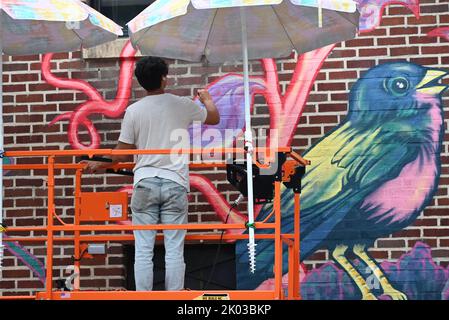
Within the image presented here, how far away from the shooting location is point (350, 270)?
8.44 meters

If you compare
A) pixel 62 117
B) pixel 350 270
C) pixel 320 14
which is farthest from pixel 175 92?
pixel 320 14

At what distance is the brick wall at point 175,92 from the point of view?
8.43 metres

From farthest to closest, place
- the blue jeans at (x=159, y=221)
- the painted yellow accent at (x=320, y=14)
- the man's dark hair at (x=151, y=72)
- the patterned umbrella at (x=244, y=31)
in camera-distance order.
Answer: the patterned umbrella at (x=244, y=31), the man's dark hair at (x=151, y=72), the blue jeans at (x=159, y=221), the painted yellow accent at (x=320, y=14)

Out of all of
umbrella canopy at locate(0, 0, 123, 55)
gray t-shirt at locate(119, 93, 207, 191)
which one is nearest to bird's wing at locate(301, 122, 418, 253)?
gray t-shirt at locate(119, 93, 207, 191)

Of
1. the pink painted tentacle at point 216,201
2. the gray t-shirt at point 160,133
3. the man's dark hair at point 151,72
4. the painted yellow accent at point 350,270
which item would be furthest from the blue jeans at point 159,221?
the painted yellow accent at point 350,270

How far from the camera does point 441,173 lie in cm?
842

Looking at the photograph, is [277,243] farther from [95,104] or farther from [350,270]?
[95,104]

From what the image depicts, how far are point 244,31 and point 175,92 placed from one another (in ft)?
6.75

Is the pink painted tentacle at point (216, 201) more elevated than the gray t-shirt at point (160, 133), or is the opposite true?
the gray t-shirt at point (160, 133)

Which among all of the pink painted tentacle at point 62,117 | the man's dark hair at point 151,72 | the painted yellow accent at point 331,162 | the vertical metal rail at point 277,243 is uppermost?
the man's dark hair at point 151,72

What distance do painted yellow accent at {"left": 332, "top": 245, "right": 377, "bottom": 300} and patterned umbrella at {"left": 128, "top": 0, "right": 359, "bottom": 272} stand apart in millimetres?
1913

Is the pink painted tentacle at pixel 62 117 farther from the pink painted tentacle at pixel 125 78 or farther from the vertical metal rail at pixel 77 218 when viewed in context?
the vertical metal rail at pixel 77 218

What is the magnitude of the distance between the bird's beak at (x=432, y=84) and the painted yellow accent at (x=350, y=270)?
5.06ft

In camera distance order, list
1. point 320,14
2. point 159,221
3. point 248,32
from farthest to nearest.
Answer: point 248,32
point 159,221
point 320,14
